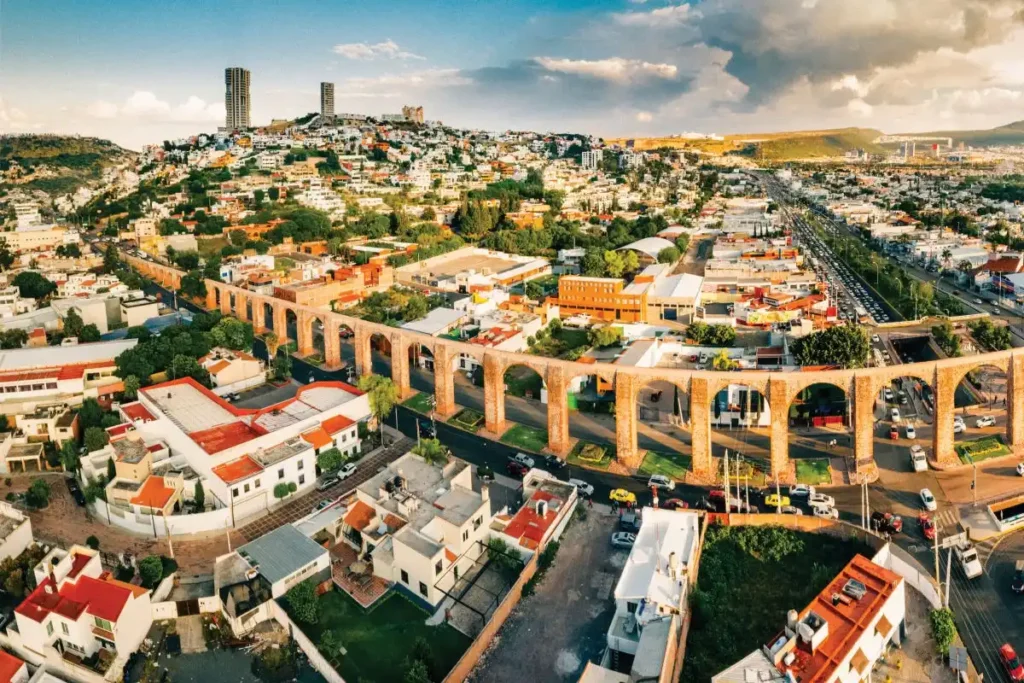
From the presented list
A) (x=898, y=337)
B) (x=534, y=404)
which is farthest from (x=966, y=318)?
(x=534, y=404)

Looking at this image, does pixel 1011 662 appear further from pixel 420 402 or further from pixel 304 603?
pixel 420 402

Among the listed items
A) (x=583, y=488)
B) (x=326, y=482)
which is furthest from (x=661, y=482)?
(x=326, y=482)

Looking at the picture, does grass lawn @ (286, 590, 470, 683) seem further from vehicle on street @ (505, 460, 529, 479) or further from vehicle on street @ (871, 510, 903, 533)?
vehicle on street @ (871, 510, 903, 533)

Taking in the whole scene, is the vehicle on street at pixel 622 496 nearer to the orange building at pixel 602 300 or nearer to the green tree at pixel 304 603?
the green tree at pixel 304 603

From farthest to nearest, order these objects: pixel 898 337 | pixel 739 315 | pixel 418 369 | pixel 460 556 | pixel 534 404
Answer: pixel 739 315 → pixel 898 337 → pixel 418 369 → pixel 534 404 → pixel 460 556

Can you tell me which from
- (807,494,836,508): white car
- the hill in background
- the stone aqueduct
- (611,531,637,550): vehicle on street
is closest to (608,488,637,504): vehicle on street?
(611,531,637,550): vehicle on street

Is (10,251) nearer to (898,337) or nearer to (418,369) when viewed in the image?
(418,369)
